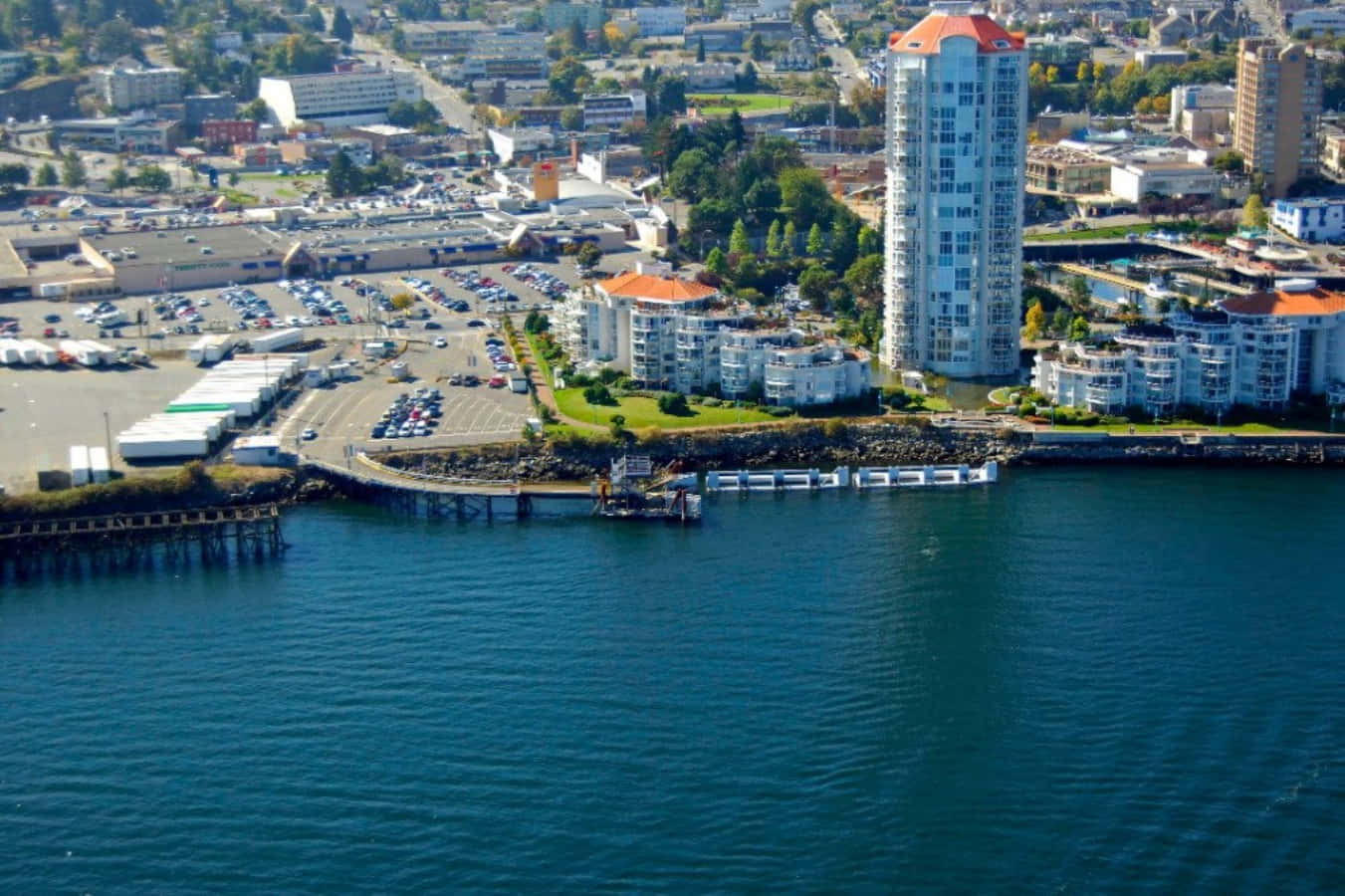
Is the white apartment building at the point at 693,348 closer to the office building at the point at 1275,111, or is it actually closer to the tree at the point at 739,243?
the tree at the point at 739,243

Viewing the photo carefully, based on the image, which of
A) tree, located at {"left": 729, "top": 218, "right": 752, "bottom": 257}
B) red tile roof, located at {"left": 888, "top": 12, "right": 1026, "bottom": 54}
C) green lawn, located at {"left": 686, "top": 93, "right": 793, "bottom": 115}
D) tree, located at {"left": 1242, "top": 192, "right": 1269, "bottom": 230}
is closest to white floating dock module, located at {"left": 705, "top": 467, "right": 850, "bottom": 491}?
red tile roof, located at {"left": 888, "top": 12, "right": 1026, "bottom": 54}

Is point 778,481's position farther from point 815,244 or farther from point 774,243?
point 774,243

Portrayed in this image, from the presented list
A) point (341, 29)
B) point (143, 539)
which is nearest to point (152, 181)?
point (341, 29)

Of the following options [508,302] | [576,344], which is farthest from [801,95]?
[576,344]

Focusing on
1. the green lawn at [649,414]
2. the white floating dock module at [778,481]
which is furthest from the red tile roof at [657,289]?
the white floating dock module at [778,481]

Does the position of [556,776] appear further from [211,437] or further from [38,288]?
[38,288]

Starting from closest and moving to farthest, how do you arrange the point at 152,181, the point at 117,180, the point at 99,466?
the point at 99,466, the point at 117,180, the point at 152,181

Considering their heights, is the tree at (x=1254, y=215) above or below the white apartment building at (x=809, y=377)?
above
